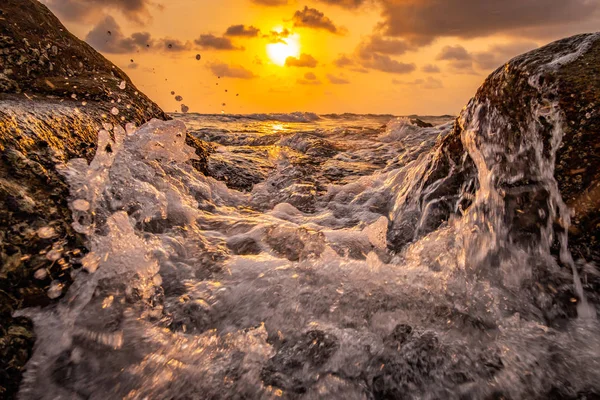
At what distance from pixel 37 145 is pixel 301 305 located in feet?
6.72

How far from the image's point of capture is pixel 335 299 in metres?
2.31

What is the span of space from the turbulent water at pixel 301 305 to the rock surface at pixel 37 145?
10 cm

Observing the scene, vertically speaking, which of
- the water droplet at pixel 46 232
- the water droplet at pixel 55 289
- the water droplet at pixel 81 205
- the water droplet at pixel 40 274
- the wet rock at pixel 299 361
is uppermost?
the water droplet at pixel 81 205

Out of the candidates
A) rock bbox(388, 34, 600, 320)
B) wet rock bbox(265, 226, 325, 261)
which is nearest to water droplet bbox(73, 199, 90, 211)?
wet rock bbox(265, 226, 325, 261)

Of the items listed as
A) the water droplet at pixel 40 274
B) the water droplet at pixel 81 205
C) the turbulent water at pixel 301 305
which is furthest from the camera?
the water droplet at pixel 81 205

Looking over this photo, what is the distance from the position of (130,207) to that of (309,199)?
2405 mm

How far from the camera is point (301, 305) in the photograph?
224 cm

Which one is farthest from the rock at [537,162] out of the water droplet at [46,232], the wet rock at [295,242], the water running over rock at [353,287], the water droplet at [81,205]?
the water droplet at [46,232]

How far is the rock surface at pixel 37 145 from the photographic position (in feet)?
5.65

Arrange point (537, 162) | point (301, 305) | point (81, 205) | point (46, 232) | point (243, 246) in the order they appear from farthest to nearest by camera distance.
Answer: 1. point (243, 246)
2. point (537, 162)
3. point (81, 205)
4. point (301, 305)
5. point (46, 232)

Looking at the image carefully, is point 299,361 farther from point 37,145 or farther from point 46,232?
point 37,145

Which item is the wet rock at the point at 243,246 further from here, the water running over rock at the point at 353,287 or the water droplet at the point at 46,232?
the water droplet at the point at 46,232

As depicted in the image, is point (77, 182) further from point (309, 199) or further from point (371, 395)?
point (309, 199)

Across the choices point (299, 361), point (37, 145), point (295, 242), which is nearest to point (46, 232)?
point (37, 145)
